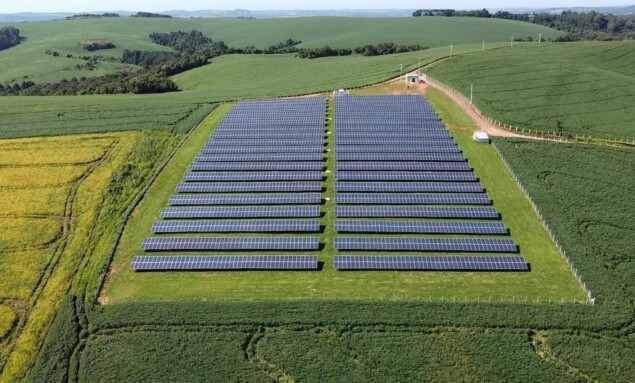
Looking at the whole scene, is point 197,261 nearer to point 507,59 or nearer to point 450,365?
point 450,365

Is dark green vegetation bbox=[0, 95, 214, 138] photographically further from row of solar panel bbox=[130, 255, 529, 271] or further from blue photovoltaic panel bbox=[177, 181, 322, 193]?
row of solar panel bbox=[130, 255, 529, 271]

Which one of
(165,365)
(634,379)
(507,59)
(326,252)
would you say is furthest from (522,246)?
(507,59)

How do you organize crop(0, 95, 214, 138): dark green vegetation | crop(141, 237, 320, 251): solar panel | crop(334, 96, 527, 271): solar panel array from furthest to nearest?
crop(0, 95, 214, 138): dark green vegetation → crop(141, 237, 320, 251): solar panel → crop(334, 96, 527, 271): solar panel array

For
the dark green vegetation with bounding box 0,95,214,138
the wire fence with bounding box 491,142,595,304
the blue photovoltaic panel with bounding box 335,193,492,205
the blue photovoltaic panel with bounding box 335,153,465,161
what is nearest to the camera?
the wire fence with bounding box 491,142,595,304

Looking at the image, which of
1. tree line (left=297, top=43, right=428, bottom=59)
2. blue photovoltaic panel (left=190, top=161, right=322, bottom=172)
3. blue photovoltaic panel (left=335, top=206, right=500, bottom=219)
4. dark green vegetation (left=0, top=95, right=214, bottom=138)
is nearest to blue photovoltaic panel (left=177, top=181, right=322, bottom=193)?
blue photovoltaic panel (left=190, top=161, right=322, bottom=172)

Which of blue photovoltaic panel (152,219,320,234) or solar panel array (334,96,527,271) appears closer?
solar panel array (334,96,527,271)

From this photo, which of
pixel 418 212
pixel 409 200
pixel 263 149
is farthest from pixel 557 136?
pixel 263 149

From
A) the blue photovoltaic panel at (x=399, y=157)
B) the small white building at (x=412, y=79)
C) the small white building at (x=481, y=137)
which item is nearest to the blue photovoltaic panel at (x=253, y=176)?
the blue photovoltaic panel at (x=399, y=157)

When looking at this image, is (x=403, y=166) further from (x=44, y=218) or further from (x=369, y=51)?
(x=369, y=51)

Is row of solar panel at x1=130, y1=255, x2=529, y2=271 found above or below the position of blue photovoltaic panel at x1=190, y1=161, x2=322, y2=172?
below
